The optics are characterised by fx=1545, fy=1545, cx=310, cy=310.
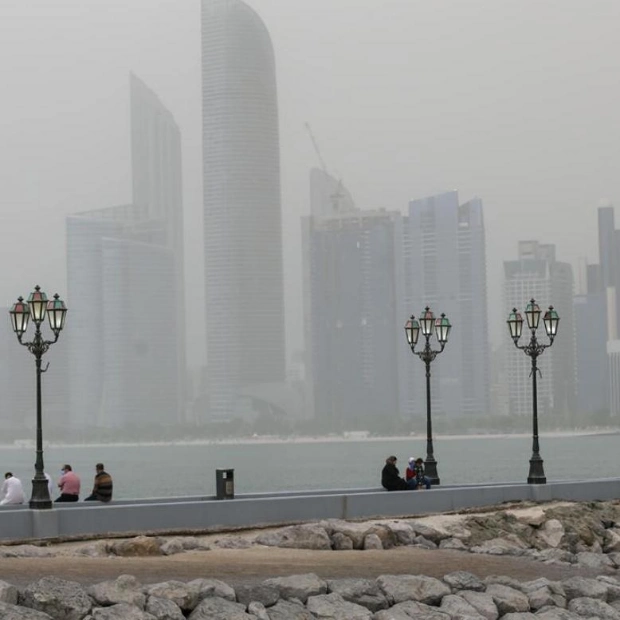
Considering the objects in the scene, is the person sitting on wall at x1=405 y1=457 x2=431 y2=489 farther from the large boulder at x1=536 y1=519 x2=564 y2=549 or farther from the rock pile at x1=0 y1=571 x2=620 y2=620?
the rock pile at x1=0 y1=571 x2=620 y2=620

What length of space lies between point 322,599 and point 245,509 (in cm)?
692

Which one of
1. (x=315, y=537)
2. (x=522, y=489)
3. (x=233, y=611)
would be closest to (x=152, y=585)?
(x=233, y=611)

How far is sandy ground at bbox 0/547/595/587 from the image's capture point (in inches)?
837

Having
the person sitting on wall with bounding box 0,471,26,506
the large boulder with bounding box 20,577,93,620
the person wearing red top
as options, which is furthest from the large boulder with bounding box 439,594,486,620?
the person sitting on wall with bounding box 0,471,26,506

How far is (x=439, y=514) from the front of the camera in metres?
30.4

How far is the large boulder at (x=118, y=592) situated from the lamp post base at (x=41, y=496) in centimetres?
626

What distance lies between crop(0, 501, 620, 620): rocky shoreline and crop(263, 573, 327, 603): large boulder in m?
0.01

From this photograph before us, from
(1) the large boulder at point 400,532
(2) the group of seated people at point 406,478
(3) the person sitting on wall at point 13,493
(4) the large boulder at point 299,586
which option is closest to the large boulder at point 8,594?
(4) the large boulder at point 299,586

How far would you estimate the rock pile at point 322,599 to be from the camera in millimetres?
18859

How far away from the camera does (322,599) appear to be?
20.9 m

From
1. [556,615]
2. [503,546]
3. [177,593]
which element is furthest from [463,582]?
[503,546]

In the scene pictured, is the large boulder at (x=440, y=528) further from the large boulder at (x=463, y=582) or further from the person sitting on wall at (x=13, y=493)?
the person sitting on wall at (x=13, y=493)

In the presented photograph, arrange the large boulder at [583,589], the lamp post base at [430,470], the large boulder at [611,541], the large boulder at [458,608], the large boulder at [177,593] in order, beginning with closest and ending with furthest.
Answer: the large boulder at [177,593] < the large boulder at [458,608] < the large boulder at [583,589] < the large boulder at [611,541] < the lamp post base at [430,470]

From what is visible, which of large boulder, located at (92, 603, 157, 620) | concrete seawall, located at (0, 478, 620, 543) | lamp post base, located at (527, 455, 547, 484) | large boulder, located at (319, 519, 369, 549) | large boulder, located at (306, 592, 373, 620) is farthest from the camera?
lamp post base, located at (527, 455, 547, 484)
